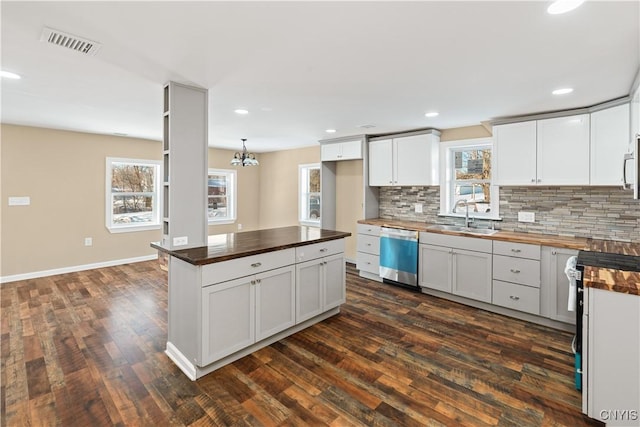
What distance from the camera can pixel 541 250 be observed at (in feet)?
10.6

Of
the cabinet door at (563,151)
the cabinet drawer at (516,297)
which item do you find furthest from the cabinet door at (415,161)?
the cabinet drawer at (516,297)

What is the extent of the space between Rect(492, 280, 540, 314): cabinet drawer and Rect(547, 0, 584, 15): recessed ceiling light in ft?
8.84

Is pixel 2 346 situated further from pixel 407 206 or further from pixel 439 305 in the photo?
pixel 407 206

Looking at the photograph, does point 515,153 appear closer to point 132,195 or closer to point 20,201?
point 132,195

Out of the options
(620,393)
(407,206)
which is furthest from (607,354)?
(407,206)

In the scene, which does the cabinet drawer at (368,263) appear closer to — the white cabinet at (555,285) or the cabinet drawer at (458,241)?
the cabinet drawer at (458,241)

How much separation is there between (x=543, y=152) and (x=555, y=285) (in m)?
1.46

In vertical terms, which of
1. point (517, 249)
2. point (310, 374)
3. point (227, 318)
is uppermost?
point (517, 249)

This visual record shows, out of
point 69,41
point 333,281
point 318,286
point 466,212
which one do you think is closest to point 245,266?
point 318,286

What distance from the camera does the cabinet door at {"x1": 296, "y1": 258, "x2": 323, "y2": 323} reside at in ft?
9.89

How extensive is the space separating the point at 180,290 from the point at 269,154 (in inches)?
208

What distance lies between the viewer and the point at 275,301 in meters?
2.80

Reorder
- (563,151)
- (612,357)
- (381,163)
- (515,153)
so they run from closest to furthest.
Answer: (612,357), (563,151), (515,153), (381,163)

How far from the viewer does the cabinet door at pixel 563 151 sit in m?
3.22
